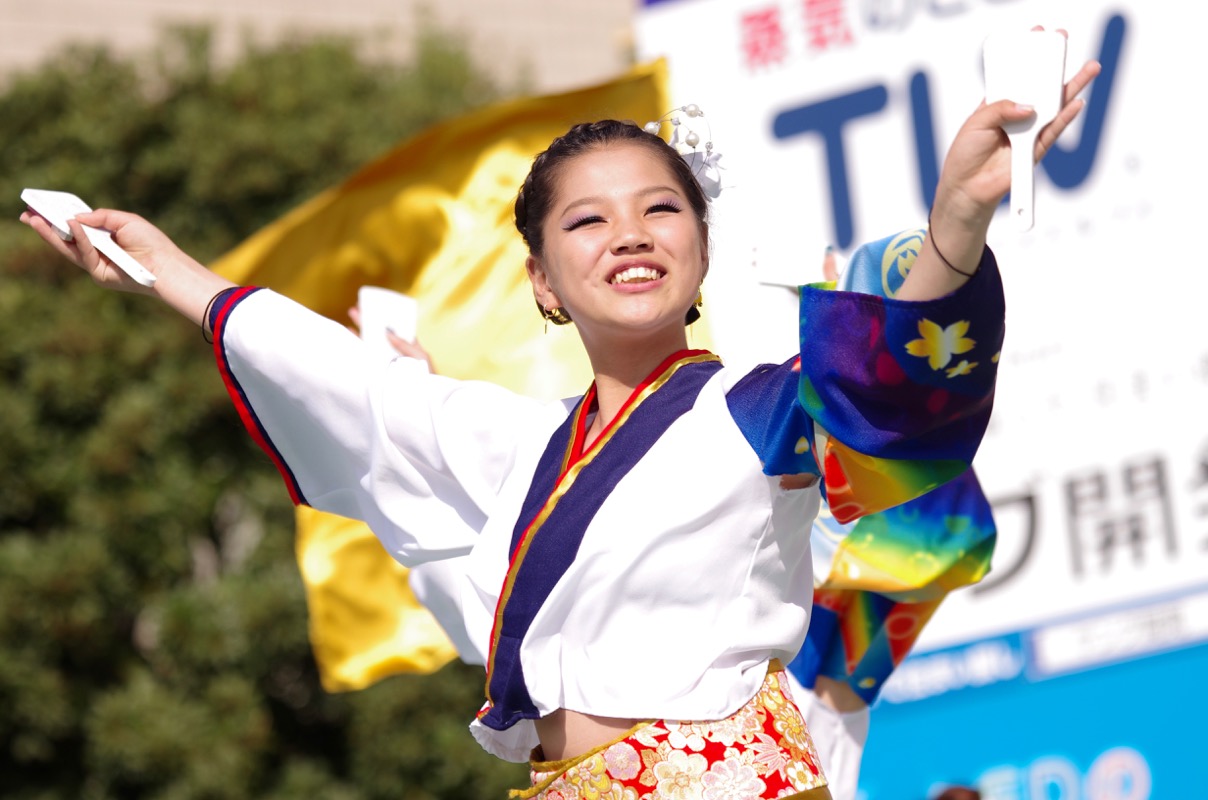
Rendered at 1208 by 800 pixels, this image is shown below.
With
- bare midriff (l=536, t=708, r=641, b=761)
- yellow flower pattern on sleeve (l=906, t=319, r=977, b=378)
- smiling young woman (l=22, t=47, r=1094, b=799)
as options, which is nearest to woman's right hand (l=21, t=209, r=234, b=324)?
smiling young woman (l=22, t=47, r=1094, b=799)

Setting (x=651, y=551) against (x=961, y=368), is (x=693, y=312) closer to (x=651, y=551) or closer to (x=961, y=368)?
(x=651, y=551)

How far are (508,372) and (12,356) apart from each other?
3026 mm

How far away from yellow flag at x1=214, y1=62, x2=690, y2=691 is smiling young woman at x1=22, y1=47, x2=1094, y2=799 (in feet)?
6.22

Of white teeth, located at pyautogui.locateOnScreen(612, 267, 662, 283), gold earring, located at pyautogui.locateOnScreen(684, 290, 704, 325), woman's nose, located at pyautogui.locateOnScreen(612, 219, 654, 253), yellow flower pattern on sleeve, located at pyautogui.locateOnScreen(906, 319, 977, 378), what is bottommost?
gold earring, located at pyautogui.locateOnScreen(684, 290, 704, 325)

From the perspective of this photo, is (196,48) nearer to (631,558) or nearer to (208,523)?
(208,523)

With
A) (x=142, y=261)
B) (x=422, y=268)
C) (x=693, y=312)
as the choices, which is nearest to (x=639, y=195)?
(x=693, y=312)

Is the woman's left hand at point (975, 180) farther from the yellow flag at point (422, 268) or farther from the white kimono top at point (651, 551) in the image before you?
the yellow flag at point (422, 268)

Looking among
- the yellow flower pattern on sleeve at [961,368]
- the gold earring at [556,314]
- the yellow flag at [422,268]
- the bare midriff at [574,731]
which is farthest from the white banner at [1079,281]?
the yellow flower pattern on sleeve at [961,368]

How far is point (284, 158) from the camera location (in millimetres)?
6656

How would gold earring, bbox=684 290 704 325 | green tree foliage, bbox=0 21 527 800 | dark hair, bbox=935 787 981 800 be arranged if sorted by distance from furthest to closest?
green tree foliage, bbox=0 21 527 800 < dark hair, bbox=935 787 981 800 < gold earring, bbox=684 290 704 325

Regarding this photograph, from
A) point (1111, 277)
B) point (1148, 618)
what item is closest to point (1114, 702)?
point (1148, 618)

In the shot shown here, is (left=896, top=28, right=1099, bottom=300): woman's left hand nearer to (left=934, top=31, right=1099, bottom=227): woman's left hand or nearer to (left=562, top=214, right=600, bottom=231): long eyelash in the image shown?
(left=934, top=31, right=1099, bottom=227): woman's left hand

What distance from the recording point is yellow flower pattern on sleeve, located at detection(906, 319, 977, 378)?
1555 mm

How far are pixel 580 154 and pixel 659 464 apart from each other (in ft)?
1.31
